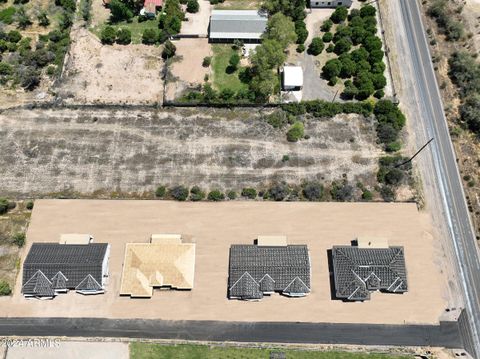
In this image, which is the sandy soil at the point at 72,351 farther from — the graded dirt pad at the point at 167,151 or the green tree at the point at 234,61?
the green tree at the point at 234,61

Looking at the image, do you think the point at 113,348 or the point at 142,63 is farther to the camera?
the point at 142,63

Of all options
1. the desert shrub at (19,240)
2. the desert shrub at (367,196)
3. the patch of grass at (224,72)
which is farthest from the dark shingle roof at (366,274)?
the desert shrub at (19,240)

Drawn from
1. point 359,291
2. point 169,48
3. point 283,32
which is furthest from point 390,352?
point 169,48

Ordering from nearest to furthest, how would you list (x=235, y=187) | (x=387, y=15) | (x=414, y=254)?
(x=414, y=254), (x=235, y=187), (x=387, y=15)

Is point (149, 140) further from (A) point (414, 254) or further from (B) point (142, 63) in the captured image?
(A) point (414, 254)

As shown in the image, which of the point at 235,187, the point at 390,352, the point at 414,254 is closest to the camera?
the point at 390,352

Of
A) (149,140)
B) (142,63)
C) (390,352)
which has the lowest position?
(390,352)

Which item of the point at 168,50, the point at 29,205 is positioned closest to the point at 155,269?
the point at 29,205
